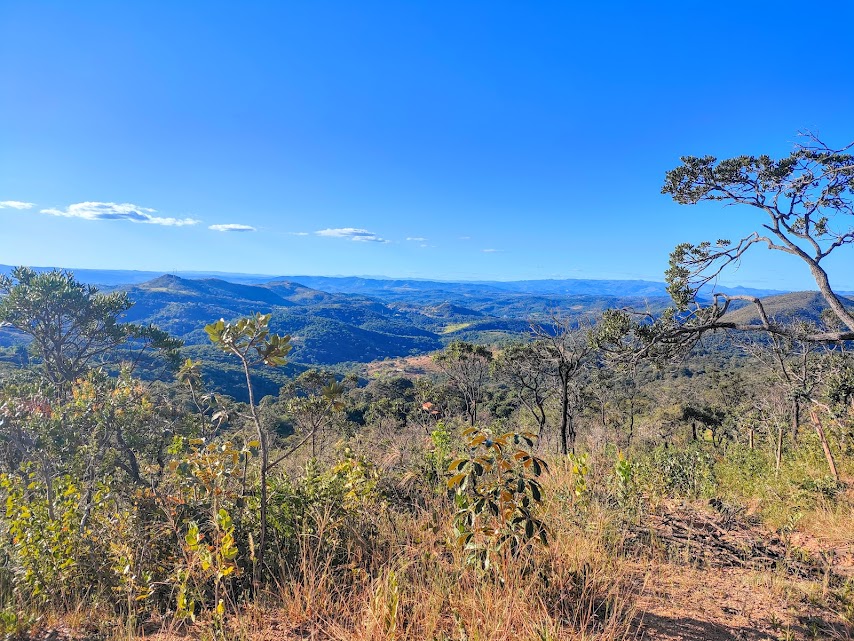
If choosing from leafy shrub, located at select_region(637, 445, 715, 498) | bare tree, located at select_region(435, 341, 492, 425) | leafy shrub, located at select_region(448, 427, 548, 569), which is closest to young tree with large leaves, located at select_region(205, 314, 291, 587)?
leafy shrub, located at select_region(448, 427, 548, 569)

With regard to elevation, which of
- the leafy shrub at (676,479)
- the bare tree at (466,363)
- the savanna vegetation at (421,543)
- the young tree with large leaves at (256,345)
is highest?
the young tree with large leaves at (256,345)

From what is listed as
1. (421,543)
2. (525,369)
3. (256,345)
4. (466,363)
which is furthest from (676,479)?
(466,363)

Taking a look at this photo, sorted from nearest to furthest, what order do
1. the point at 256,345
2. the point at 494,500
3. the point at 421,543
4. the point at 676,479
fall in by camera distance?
the point at 494,500 < the point at 256,345 < the point at 421,543 < the point at 676,479

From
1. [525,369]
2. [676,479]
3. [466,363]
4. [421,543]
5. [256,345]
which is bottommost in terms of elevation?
[466,363]

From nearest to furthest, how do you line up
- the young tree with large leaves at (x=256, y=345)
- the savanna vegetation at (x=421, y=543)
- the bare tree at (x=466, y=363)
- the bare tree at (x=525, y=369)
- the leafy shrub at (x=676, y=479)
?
the savanna vegetation at (x=421, y=543) < the young tree with large leaves at (x=256, y=345) < the leafy shrub at (x=676, y=479) < the bare tree at (x=525, y=369) < the bare tree at (x=466, y=363)

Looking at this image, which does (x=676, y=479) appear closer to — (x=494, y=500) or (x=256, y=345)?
(x=494, y=500)

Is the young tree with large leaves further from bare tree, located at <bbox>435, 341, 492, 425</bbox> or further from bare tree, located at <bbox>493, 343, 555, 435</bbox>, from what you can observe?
bare tree, located at <bbox>435, 341, 492, 425</bbox>

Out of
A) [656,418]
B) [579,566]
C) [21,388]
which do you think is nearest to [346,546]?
[579,566]

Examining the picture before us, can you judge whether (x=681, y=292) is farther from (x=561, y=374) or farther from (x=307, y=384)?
(x=307, y=384)

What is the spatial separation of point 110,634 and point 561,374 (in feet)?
41.9

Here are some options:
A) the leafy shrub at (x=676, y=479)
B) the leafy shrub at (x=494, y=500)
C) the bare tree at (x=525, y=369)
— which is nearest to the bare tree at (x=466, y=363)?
the bare tree at (x=525, y=369)

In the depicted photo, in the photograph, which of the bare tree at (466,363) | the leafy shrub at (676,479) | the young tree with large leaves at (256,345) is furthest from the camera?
the bare tree at (466,363)

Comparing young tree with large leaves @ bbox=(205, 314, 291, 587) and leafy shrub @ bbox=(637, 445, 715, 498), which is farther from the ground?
young tree with large leaves @ bbox=(205, 314, 291, 587)

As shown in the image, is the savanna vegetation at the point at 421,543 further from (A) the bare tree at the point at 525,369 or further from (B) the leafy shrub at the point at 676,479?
(A) the bare tree at the point at 525,369
